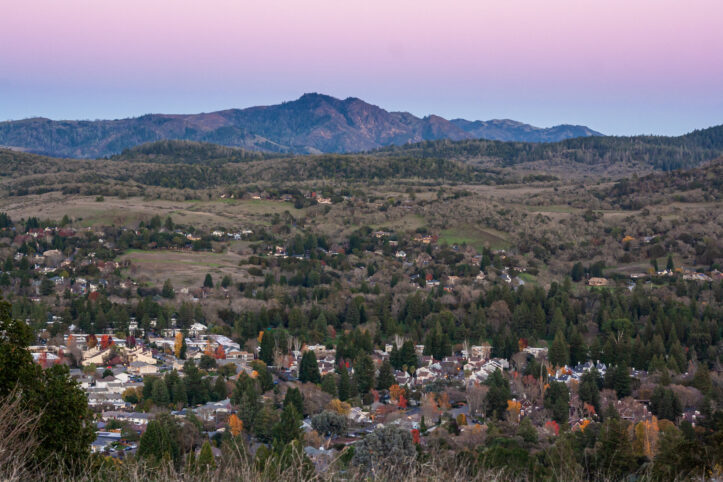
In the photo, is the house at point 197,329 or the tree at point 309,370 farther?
the house at point 197,329

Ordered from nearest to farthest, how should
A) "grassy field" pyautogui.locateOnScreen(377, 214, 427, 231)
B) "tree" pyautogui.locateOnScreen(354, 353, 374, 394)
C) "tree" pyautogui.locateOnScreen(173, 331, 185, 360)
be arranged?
"tree" pyautogui.locateOnScreen(354, 353, 374, 394)
"tree" pyautogui.locateOnScreen(173, 331, 185, 360)
"grassy field" pyautogui.locateOnScreen(377, 214, 427, 231)

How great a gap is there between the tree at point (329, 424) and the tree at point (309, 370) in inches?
228

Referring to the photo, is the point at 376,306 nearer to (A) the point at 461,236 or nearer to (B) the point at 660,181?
(A) the point at 461,236

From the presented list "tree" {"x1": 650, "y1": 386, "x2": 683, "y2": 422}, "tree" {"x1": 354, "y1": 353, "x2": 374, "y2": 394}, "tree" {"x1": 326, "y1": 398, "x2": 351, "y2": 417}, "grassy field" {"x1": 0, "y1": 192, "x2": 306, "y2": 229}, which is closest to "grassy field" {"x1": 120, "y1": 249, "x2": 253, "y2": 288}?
"grassy field" {"x1": 0, "y1": 192, "x2": 306, "y2": 229}

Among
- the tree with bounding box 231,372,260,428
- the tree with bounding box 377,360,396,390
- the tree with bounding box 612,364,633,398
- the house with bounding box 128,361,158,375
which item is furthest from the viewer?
the house with bounding box 128,361,158,375

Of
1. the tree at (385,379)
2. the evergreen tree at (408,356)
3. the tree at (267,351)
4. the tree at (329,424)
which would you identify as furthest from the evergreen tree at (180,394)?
the evergreen tree at (408,356)

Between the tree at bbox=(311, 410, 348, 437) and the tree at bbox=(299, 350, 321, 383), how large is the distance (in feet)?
19.0

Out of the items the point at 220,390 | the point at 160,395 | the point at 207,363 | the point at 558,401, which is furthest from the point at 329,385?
the point at 558,401

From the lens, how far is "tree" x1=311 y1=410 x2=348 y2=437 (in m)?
22.9

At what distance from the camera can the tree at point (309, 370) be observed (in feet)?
95.8

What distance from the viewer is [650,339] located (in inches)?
1334

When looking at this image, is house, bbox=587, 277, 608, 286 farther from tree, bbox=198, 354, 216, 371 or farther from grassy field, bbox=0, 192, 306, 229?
grassy field, bbox=0, 192, 306, 229

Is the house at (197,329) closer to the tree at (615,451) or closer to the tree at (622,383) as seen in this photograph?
the tree at (622,383)

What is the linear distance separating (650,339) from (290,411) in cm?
1977
